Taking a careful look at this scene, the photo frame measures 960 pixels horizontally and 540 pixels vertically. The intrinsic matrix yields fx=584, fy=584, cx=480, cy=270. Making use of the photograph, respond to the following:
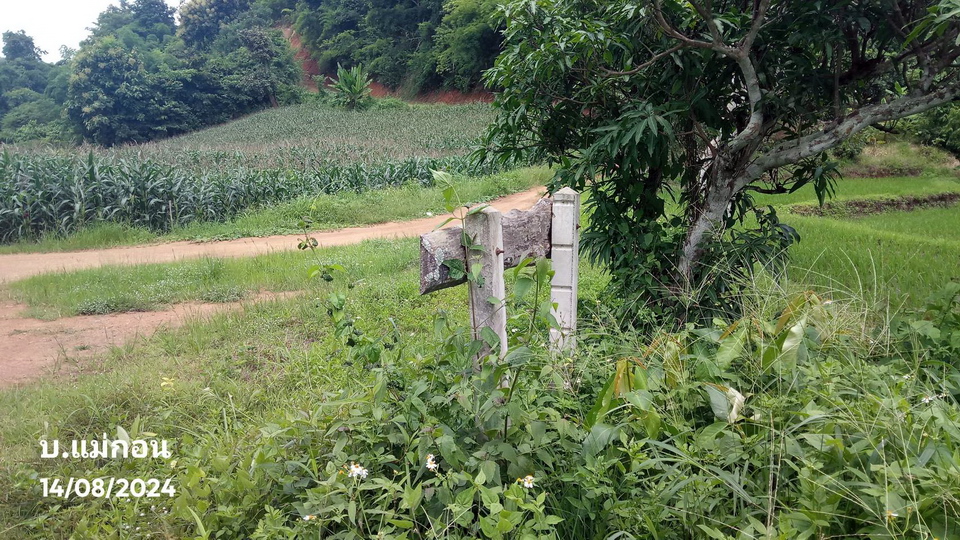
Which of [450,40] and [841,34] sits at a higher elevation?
[450,40]

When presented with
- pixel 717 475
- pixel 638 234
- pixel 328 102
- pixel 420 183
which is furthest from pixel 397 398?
pixel 328 102

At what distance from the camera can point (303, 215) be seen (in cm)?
1118

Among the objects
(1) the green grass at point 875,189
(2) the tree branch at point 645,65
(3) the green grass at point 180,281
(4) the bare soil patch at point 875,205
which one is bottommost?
(4) the bare soil patch at point 875,205

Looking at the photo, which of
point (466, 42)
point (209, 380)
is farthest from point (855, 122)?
point (466, 42)

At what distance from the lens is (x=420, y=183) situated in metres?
15.0

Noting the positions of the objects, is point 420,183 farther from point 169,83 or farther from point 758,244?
point 169,83

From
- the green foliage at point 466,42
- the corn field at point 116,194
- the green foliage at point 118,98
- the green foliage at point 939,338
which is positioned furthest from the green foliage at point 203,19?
the green foliage at point 939,338

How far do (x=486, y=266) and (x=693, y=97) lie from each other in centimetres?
216

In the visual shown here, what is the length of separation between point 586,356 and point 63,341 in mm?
4556

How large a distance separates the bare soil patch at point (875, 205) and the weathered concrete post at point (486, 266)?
1079 cm

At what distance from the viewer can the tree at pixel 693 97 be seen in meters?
3.54

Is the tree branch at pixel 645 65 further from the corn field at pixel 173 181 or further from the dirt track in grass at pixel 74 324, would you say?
the dirt track in grass at pixel 74 324

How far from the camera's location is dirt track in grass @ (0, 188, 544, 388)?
4.33 m

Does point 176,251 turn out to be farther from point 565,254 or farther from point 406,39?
point 406,39
